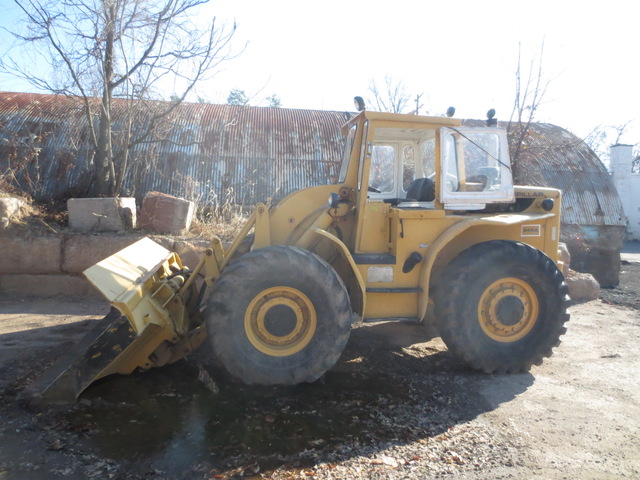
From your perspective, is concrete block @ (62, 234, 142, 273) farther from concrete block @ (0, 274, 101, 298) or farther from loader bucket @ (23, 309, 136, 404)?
loader bucket @ (23, 309, 136, 404)

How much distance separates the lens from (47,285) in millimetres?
7648

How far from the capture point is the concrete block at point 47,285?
7590mm

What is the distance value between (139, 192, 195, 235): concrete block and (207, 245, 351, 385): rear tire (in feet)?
14.1

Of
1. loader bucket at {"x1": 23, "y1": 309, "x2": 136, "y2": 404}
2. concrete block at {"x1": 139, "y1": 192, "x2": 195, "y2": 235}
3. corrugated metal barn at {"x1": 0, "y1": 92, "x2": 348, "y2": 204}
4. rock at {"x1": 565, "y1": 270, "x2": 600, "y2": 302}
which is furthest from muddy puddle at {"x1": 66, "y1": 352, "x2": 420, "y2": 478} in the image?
corrugated metal barn at {"x1": 0, "y1": 92, "x2": 348, "y2": 204}

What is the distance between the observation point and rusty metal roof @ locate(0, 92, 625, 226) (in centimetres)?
1038

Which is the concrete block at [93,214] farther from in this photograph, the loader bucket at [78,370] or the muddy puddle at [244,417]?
the muddy puddle at [244,417]

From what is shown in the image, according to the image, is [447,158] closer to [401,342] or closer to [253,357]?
[401,342]

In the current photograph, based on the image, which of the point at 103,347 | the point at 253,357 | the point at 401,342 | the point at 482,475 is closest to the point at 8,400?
the point at 103,347

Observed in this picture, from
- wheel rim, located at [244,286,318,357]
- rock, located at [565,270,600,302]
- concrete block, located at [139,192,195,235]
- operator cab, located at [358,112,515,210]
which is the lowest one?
rock, located at [565,270,600,302]

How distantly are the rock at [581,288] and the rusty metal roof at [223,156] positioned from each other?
128 inches

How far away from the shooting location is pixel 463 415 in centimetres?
392

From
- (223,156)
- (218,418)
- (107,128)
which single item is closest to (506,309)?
(218,418)

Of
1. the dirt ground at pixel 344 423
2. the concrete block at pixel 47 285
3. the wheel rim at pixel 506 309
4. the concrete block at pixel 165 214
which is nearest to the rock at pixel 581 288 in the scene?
the dirt ground at pixel 344 423

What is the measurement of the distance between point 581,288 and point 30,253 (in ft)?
30.3
